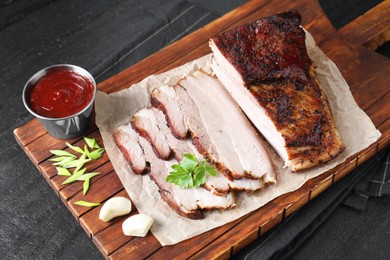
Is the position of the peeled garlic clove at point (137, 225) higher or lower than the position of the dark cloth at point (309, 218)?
higher

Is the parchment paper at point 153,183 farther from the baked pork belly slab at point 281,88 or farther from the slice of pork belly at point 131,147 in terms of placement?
the baked pork belly slab at point 281,88

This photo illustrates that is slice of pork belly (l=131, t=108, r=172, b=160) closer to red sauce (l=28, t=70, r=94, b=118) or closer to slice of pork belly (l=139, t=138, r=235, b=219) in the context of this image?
slice of pork belly (l=139, t=138, r=235, b=219)

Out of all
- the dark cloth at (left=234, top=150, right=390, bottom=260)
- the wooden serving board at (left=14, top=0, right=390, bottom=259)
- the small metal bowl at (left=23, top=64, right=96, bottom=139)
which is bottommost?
the dark cloth at (left=234, top=150, right=390, bottom=260)

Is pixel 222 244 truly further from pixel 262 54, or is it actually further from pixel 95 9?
pixel 95 9

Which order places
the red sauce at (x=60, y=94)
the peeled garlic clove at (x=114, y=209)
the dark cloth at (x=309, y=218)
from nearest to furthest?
1. the peeled garlic clove at (x=114, y=209)
2. the dark cloth at (x=309, y=218)
3. the red sauce at (x=60, y=94)

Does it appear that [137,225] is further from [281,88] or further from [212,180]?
[281,88]

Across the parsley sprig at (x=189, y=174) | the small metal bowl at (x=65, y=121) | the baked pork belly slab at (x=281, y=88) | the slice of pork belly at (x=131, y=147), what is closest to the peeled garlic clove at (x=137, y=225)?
the parsley sprig at (x=189, y=174)

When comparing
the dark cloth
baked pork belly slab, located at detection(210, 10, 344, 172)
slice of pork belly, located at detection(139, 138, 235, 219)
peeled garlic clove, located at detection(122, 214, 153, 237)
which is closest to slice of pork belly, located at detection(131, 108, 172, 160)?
slice of pork belly, located at detection(139, 138, 235, 219)

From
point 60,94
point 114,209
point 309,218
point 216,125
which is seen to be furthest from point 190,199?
point 60,94
